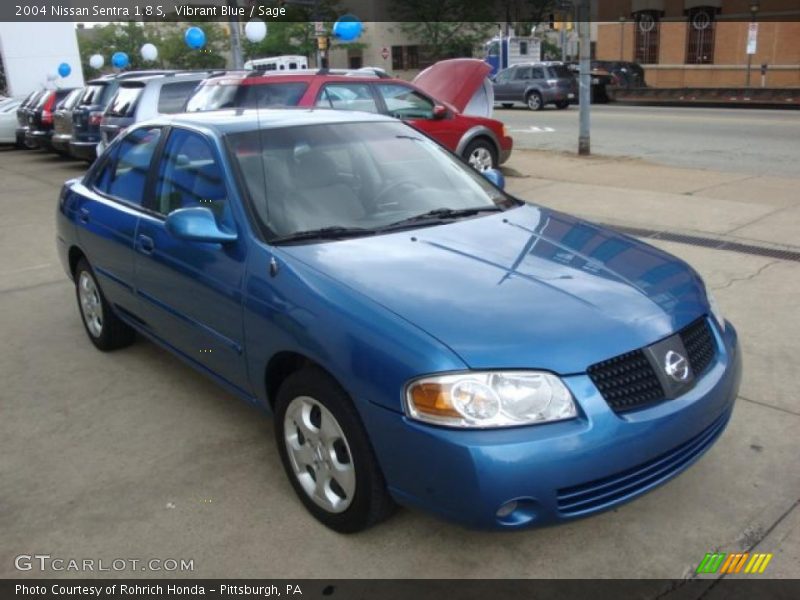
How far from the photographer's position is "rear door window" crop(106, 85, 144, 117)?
37.9ft

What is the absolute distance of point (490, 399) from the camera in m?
2.47

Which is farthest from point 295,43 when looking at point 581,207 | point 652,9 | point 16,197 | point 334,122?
point 334,122

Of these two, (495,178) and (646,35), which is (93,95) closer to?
(495,178)

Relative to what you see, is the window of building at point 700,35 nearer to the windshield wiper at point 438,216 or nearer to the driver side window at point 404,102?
the driver side window at point 404,102

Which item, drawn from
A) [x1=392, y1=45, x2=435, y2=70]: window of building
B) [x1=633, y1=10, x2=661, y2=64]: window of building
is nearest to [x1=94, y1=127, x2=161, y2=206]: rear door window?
[x1=633, y1=10, x2=661, y2=64]: window of building

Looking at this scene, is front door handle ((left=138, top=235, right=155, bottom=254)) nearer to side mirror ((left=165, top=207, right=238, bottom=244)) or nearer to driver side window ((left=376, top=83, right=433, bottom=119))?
side mirror ((left=165, top=207, right=238, bottom=244))

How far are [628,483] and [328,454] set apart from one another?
1.10m

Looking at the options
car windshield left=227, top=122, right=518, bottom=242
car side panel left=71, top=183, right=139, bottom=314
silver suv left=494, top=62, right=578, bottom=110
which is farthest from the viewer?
silver suv left=494, top=62, right=578, bottom=110

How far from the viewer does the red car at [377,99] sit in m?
9.44

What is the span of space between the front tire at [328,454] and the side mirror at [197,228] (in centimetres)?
73

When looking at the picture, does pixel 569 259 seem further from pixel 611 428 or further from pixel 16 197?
pixel 16 197

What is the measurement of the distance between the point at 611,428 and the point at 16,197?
1174 cm

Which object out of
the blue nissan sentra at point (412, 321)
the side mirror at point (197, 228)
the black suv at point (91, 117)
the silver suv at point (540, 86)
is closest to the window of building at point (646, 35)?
the silver suv at point (540, 86)

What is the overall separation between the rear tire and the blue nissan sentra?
24243 mm
